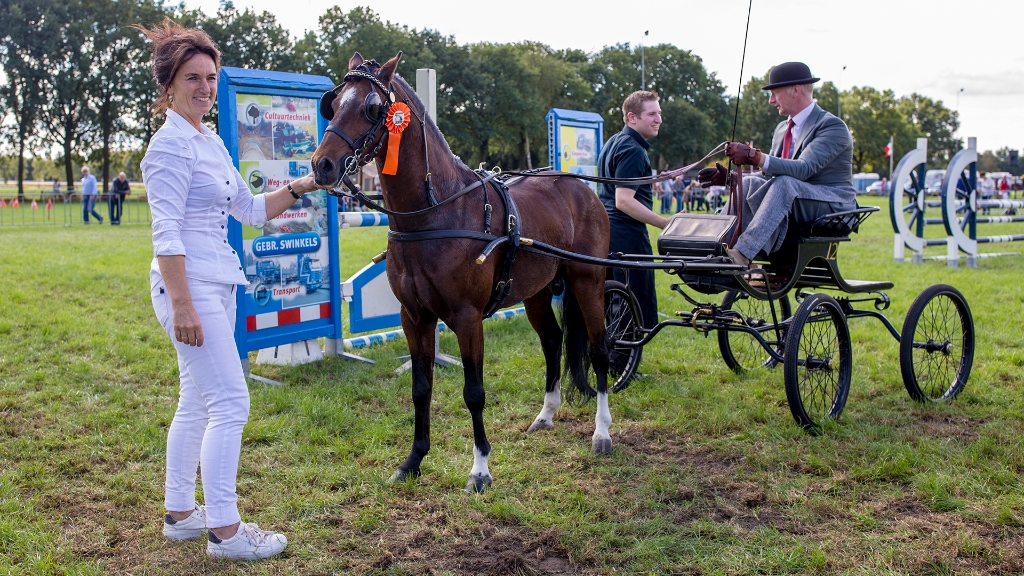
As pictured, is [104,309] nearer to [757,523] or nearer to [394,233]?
[394,233]

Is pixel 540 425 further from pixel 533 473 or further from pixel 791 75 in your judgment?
pixel 791 75

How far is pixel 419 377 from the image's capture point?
440 centimetres

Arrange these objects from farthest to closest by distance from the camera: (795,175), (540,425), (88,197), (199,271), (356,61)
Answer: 1. (88,197)
2. (540,425)
3. (795,175)
4. (356,61)
5. (199,271)

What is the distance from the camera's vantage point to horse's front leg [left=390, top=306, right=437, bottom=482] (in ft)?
14.1

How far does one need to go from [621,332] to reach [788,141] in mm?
1899

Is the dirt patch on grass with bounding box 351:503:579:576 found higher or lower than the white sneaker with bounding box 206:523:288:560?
lower

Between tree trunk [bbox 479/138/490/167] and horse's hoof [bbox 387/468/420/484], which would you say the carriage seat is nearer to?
horse's hoof [bbox 387/468/420/484]

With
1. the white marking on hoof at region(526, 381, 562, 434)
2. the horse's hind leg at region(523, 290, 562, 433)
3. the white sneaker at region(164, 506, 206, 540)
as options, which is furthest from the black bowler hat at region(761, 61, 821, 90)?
the white sneaker at region(164, 506, 206, 540)

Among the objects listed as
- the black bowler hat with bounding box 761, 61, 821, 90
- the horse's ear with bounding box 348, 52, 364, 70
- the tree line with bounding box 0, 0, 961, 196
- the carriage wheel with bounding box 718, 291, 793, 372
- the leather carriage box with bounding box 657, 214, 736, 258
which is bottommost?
the carriage wheel with bounding box 718, 291, 793, 372

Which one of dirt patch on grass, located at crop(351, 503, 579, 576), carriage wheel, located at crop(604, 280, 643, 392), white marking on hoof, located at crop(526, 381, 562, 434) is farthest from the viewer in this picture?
carriage wheel, located at crop(604, 280, 643, 392)

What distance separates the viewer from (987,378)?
6.27 m

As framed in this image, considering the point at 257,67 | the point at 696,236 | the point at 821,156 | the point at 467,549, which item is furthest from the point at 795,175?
the point at 257,67

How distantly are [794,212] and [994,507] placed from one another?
2.12 meters

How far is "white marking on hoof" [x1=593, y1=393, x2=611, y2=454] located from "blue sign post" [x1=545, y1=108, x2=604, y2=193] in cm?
359
